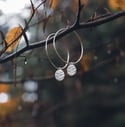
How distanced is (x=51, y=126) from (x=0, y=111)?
2.86 metres

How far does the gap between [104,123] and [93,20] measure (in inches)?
230

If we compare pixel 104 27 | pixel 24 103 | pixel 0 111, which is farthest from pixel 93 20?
pixel 104 27

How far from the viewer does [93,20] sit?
1.38m

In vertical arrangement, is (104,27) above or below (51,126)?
above

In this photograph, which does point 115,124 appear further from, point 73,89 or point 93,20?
point 93,20

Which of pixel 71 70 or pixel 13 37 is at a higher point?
pixel 13 37

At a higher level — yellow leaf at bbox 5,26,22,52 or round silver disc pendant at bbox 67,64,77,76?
yellow leaf at bbox 5,26,22,52

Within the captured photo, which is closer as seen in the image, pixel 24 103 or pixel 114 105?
pixel 24 103

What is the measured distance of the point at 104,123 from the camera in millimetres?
7117

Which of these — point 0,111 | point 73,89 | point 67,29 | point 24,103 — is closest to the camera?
point 67,29

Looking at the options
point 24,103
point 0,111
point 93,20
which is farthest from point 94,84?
point 93,20

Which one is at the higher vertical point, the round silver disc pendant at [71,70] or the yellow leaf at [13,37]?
the yellow leaf at [13,37]

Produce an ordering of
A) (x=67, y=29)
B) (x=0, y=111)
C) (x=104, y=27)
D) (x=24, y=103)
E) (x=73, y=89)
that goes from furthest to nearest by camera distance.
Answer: (x=73, y=89), (x=104, y=27), (x=24, y=103), (x=0, y=111), (x=67, y=29)

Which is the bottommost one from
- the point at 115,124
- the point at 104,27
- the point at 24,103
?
the point at 115,124
